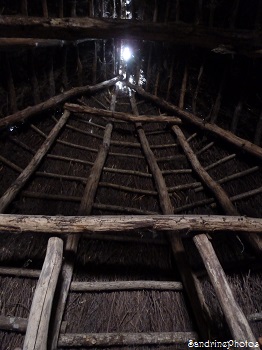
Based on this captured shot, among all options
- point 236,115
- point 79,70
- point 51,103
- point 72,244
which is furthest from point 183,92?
point 72,244

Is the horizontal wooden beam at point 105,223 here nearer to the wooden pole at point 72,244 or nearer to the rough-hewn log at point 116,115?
the wooden pole at point 72,244

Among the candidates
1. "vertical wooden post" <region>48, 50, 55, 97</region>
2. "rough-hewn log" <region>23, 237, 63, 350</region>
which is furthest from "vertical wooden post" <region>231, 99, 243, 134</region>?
"rough-hewn log" <region>23, 237, 63, 350</region>

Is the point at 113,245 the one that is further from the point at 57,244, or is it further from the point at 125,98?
the point at 125,98

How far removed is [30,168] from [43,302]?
1.97 metres

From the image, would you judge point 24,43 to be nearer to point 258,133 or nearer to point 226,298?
point 258,133

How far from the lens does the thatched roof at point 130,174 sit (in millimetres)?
1856

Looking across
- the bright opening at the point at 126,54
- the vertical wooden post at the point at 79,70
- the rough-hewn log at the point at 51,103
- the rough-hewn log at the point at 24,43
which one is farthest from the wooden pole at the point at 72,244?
the bright opening at the point at 126,54

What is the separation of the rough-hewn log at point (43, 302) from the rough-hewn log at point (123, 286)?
1.88 ft

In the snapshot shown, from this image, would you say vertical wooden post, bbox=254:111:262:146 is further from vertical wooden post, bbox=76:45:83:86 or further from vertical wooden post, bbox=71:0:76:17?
vertical wooden post, bbox=76:45:83:86

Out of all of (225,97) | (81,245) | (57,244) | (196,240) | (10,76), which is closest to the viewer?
(57,244)

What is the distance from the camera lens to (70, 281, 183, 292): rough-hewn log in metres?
2.12

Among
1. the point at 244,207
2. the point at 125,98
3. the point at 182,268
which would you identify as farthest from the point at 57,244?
the point at 125,98

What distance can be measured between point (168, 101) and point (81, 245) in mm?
2959

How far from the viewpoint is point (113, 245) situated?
8.31 feet
